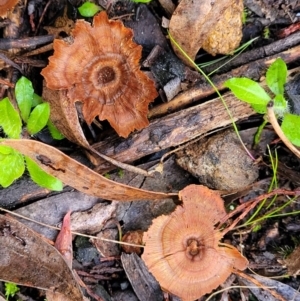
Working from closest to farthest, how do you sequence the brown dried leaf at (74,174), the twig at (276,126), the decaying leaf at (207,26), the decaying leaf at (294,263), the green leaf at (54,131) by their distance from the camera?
the twig at (276,126) < the brown dried leaf at (74,174) < the decaying leaf at (207,26) < the green leaf at (54,131) < the decaying leaf at (294,263)

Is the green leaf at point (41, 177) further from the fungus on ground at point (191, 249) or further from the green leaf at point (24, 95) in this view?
the fungus on ground at point (191, 249)

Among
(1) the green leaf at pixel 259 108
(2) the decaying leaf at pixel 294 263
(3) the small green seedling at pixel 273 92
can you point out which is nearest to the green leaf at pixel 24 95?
(3) the small green seedling at pixel 273 92

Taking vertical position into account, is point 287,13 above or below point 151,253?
above

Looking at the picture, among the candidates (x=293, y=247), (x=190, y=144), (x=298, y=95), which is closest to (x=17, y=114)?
(x=190, y=144)

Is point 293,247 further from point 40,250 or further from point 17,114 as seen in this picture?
point 17,114

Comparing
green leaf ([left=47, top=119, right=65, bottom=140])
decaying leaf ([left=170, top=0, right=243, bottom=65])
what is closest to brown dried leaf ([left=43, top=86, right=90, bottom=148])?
green leaf ([left=47, top=119, right=65, bottom=140])

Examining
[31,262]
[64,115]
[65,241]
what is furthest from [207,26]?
[31,262]
